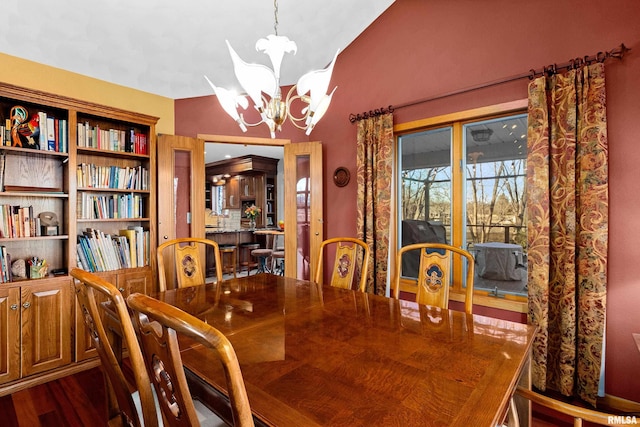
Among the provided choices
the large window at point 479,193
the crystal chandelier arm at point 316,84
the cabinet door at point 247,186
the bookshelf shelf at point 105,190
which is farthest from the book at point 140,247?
the cabinet door at point 247,186

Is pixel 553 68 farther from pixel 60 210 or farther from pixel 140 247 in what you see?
pixel 60 210

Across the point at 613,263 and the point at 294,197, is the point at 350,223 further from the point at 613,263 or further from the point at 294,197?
the point at 613,263

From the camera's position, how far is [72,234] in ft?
8.42

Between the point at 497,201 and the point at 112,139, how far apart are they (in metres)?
3.48

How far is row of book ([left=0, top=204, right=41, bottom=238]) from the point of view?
91.9 inches

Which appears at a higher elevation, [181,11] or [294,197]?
[181,11]

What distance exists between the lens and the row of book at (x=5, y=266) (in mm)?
A: 2276

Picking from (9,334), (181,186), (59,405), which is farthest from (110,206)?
(59,405)

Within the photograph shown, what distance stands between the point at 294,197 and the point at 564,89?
2622mm

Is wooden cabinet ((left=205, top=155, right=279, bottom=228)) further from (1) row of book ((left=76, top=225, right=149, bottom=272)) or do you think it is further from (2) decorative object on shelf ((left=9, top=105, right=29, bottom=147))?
(2) decorative object on shelf ((left=9, top=105, right=29, bottom=147))

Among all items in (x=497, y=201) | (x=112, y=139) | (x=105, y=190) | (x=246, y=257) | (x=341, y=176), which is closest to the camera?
(x=497, y=201)

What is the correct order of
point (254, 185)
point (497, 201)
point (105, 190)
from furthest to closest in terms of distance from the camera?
point (254, 185) < point (105, 190) < point (497, 201)

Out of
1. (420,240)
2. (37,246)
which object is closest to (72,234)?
(37,246)

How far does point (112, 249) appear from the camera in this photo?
111 inches
